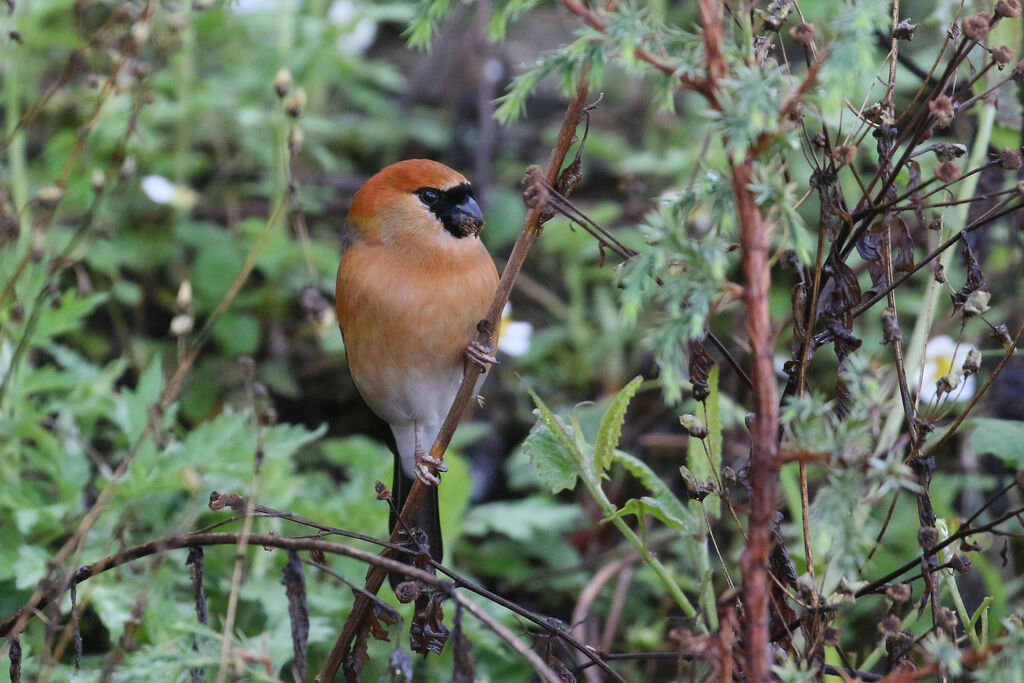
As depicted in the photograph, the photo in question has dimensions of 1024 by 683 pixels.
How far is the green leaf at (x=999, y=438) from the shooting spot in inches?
80.4

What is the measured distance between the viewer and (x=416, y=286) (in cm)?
270

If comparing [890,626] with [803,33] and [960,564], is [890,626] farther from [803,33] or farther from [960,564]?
[803,33]

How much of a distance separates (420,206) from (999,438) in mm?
1540

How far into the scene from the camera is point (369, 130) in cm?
512

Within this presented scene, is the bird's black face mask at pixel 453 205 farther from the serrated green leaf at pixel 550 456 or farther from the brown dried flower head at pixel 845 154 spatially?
the brown dried flower head at pixel 845 154

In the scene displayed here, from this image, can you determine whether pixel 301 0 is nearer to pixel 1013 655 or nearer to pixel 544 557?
pixel 544 557

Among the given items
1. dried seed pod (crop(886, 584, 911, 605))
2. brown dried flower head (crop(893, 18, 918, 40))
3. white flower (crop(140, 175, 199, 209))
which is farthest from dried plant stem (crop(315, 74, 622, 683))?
white flower (crop(140, 175, 199, 209))

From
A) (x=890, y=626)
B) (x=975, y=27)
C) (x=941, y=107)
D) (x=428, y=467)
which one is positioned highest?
(x=975, y=27)

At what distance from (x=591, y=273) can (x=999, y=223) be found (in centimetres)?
166

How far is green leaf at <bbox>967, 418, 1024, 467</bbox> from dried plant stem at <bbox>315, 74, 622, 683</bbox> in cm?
94

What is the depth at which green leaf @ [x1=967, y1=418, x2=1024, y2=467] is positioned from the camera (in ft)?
6.70

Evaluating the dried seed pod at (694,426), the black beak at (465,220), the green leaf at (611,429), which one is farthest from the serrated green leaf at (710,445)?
the black beak at (465,220)

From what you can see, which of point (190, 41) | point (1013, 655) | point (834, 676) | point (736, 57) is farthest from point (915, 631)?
point (190, 41)

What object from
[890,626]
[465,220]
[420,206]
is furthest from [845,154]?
[420,206]
